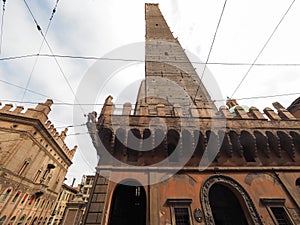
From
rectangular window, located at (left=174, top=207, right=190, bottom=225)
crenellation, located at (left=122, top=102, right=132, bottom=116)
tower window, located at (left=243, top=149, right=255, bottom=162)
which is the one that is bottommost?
rectangular window, located at (left=174, top=207, right=190, bottom=225)

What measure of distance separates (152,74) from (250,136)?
11919mm

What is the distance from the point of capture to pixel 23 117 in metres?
25.8

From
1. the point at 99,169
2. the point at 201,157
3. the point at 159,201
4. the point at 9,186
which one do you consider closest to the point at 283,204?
the point at 201,157

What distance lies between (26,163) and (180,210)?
28518 mm

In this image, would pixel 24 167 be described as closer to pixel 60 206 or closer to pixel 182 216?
pixel 182 216

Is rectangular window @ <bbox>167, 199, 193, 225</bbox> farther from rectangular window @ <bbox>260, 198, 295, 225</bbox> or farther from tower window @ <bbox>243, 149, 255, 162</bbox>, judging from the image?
tower window @ <bbox>243, 149, 255, 162</bbox>

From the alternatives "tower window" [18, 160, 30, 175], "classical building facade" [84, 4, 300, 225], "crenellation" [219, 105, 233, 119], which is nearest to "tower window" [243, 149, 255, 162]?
"classical building facade" [84, 4, 300, 225]

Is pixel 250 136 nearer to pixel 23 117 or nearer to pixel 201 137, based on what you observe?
pixel 201 137

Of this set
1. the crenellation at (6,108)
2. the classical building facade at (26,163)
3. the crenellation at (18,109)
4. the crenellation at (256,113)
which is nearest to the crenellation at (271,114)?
the crenellation at (256,113)

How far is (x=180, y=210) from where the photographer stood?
23.1ft

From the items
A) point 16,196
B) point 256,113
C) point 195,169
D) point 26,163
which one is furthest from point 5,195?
point 256,113

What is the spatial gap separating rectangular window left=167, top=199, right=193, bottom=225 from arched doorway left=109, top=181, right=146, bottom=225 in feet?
6.54

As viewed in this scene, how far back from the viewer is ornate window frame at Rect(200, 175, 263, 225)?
22.5ft

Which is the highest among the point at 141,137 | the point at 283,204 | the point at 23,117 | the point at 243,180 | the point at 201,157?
the point at 23,117
